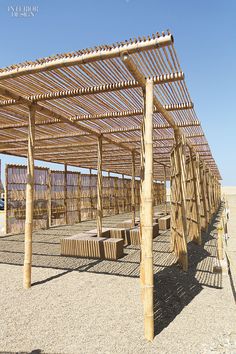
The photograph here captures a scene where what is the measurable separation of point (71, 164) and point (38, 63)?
39.9ft

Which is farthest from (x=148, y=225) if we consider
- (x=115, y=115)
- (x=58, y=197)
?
(x=58, y=197)

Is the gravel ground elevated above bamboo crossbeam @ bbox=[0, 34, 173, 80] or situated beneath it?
situated beneath

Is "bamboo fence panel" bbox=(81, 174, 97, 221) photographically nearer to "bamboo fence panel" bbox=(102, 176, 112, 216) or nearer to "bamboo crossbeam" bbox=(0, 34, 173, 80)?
"bamboo fence panel" bbox=(102, 176, 112, 216)

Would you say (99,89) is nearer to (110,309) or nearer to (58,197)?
(110,309)

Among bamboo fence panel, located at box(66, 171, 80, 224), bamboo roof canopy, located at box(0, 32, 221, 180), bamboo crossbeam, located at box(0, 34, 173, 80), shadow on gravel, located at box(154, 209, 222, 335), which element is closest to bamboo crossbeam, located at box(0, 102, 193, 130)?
bamboo roof canopy, located at box(0, 32, 221, 180)

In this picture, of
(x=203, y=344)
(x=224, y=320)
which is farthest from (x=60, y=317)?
(x=224, y=320)

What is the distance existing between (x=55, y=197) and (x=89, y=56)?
1063 cm

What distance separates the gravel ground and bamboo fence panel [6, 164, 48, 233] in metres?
4.90

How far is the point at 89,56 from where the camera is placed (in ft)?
11.6

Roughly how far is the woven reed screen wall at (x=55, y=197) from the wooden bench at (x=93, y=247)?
473 centimetres

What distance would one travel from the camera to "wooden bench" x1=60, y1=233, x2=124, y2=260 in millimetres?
6902

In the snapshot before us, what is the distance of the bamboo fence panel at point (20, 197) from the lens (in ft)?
36.5

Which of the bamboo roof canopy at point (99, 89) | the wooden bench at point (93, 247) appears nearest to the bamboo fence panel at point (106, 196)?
the bamboo roof canopy at point (99, 89)

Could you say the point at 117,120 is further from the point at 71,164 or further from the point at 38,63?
the point at 71,164
